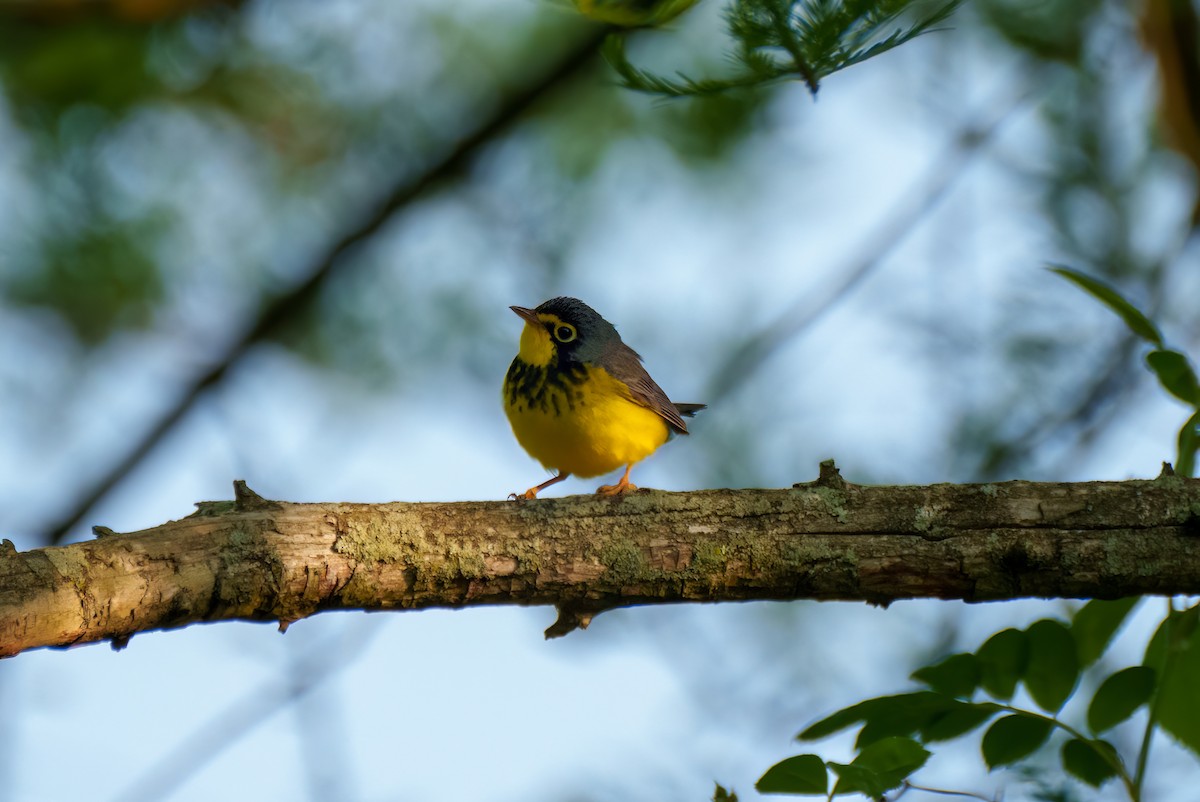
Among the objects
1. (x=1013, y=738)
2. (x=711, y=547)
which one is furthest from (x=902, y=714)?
(x=711, y=547)

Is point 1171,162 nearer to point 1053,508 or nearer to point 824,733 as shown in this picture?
point 1053,508

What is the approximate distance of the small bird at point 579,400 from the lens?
204 inches

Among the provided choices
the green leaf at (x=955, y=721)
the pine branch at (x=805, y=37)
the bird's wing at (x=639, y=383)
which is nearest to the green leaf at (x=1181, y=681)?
the green leaf at (x=955, y=721)

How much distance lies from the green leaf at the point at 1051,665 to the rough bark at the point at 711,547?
1.45 ft

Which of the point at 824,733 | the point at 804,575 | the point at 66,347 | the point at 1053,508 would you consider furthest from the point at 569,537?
the point at 66,347

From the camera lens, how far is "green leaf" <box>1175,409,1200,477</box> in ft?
9.86

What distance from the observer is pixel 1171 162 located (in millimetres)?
6578

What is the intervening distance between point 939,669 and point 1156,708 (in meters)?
0.49

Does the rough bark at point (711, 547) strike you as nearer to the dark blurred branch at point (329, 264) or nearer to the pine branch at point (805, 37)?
the pine branch at point (805, 37)

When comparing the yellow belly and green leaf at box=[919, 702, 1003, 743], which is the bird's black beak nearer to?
the yellow belly

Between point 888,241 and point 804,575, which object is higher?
point 888,241

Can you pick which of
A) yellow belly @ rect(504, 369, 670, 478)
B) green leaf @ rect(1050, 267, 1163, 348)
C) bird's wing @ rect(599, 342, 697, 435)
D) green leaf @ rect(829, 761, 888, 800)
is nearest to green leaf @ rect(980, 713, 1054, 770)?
green leaf @ rect(829, 761, 888, 800)

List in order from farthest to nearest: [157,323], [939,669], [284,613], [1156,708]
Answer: [157,323], [284,613], [939,669], [1156,708]

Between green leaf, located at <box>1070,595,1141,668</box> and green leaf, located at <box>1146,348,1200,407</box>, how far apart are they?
58 cm
